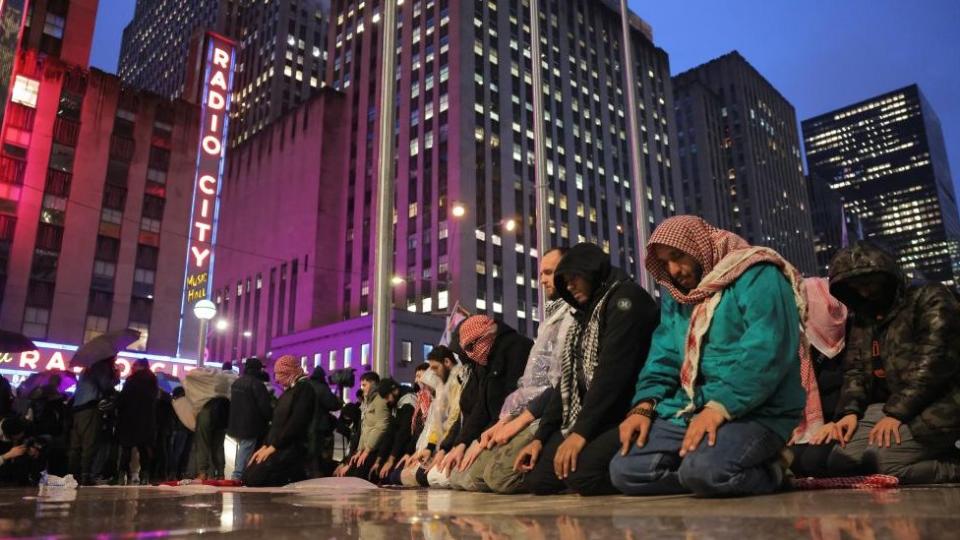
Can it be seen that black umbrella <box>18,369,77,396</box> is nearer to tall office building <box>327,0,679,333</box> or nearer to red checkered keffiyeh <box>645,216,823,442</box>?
red checkered keffiyeh <box>645,216,823,442</box>

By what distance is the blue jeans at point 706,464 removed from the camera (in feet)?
9.82

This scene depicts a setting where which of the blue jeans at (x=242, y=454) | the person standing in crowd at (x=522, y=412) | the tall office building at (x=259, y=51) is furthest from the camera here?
the tall office building at (x=259, y=51)

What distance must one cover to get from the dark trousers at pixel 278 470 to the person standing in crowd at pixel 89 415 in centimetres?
373

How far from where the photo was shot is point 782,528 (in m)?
1.80

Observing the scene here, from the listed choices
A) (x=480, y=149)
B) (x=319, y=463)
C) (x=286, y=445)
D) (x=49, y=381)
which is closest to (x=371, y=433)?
(x=319, y=463)

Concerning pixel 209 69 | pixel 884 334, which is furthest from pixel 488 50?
pixel 884 334

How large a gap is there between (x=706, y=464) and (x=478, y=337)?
313 cm

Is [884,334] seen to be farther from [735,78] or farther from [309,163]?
[735,78]

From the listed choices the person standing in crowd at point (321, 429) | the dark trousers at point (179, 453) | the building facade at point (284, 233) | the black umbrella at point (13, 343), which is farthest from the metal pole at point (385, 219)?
the building facade at point (284, 233)

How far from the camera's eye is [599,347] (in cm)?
428

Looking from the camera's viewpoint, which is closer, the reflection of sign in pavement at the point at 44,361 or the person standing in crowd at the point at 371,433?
the person standing in crowd at the point at 371,433

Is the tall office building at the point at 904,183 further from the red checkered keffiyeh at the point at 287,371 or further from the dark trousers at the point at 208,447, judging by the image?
the red checkered keffiyeh at the point at 287,371

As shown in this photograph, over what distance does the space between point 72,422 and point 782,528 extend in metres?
11.5

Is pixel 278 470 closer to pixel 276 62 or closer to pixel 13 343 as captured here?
pixel 13 343
